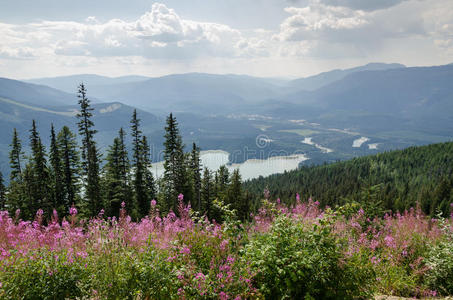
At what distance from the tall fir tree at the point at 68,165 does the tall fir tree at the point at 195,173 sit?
14.7 metres

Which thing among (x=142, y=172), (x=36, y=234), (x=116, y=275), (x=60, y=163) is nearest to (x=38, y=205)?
(x=60, y=163)

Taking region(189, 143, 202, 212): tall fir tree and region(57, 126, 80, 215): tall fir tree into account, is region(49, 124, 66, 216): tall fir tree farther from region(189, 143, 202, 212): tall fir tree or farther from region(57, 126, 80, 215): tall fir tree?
region(189, 143, 202, 212): tall fir tree

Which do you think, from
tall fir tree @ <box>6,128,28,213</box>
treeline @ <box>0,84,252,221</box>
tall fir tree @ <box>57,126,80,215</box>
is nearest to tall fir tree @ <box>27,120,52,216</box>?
treeline @ <box>0,84,252,221</box>

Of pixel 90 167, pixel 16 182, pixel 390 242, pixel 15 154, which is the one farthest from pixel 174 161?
pixel 390 242

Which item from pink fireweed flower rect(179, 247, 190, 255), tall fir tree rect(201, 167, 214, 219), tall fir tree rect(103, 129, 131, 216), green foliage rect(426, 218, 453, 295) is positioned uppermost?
pink fireweed flower rect(179, 247, 190, 255)

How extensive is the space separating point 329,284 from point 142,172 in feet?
106

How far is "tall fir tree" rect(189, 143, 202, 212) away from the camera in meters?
38.1

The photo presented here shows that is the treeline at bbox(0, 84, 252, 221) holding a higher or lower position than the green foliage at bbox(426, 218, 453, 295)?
lower

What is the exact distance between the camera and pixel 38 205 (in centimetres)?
3083

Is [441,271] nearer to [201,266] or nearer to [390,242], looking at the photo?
[390,242]

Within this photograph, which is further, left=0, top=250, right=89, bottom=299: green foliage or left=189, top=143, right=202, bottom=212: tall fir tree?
left=189, top=143, right=202, bottom=212: tall fir tree

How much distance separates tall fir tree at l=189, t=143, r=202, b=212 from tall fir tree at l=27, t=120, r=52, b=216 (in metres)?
17.7

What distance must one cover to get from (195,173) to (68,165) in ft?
52.6

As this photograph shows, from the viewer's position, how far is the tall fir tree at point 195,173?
38.1 meters
